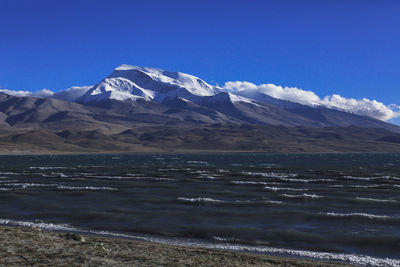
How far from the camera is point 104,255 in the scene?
17031mm

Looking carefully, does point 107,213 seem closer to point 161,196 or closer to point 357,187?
point 161,196

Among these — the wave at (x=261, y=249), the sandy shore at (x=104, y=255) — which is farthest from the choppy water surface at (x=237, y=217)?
the sandy shore at (x=104, y=255)

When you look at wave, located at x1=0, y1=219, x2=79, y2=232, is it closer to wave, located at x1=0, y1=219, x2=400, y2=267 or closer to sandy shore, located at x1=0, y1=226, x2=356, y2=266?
wave, located at x1=0, y1=219, x2=400, y2=267

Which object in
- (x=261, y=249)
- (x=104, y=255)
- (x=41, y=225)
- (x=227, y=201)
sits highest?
(x=227, y=201)

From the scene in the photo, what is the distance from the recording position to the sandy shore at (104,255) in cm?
1591

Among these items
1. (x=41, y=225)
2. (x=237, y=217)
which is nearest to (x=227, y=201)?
(x=237, y=217)

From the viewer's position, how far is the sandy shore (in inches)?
626

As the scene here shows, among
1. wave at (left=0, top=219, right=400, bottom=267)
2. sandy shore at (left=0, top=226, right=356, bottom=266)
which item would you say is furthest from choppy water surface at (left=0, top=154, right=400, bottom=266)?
sandy shore at (left=0, top=226, right=356, bottom=266)

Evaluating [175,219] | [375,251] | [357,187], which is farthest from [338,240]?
[357,187]

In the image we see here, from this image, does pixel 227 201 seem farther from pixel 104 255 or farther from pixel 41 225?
pixel 104 255

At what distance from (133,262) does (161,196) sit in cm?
2577

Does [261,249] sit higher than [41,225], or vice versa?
[261,249]

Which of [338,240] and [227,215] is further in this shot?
[227,215]

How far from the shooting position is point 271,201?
37.9m
